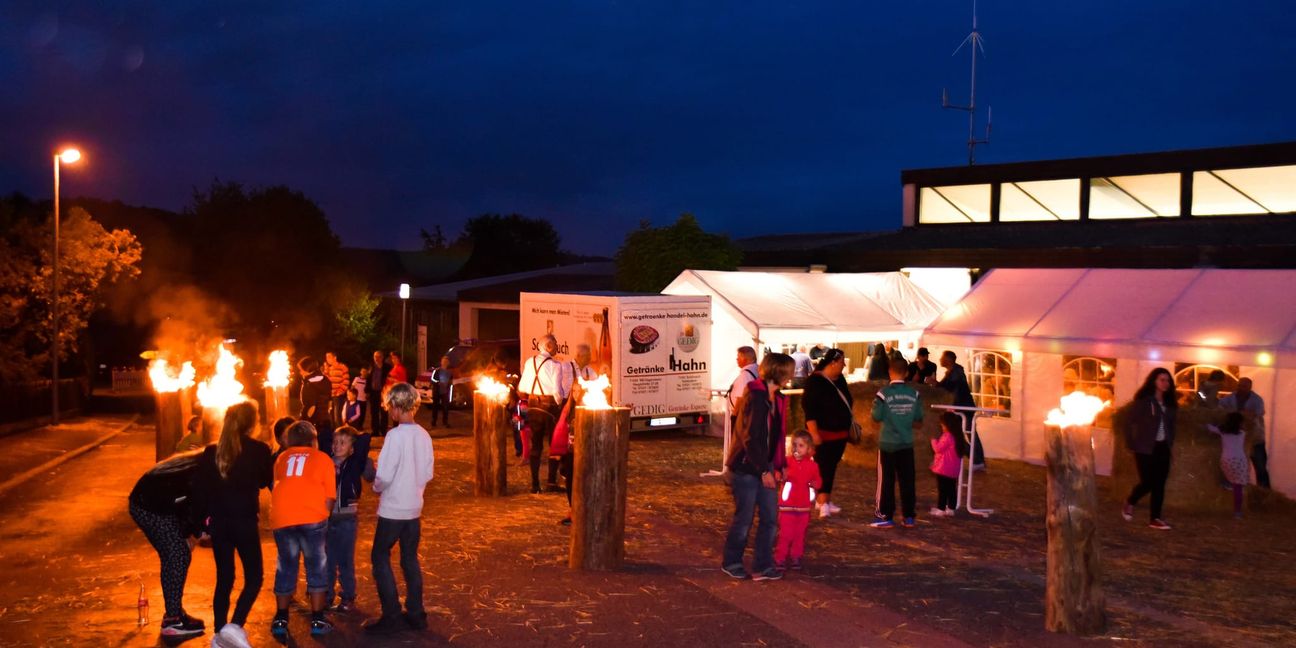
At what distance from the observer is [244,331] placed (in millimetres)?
45375

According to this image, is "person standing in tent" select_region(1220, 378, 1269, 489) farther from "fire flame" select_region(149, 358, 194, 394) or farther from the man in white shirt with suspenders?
"fire flame" select_region(149, 358, 194, 394)

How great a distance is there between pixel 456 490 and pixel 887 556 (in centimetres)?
563

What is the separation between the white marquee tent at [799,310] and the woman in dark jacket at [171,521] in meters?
12.3

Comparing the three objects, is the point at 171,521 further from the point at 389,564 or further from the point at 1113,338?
the point at 1113,338

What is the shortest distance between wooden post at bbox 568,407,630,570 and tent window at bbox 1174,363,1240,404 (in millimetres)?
8261

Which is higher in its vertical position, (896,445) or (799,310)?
(799,310)

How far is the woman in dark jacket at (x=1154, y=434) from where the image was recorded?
11.6 metres

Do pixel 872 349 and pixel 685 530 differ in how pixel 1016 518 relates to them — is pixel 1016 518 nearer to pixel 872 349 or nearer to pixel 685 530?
pixel 685 530

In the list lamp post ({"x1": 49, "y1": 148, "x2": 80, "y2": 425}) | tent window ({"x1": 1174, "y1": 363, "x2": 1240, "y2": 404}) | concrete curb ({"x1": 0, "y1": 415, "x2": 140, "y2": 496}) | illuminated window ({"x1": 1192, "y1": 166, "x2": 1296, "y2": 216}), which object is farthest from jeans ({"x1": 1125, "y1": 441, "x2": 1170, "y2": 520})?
lamp post ({"x1": 49, "y1": 148, "x2": 80, "y2": 425})

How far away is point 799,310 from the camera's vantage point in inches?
777

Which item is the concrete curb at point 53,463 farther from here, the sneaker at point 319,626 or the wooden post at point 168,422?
the sneaker at point 319,626

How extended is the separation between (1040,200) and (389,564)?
21.6 metres

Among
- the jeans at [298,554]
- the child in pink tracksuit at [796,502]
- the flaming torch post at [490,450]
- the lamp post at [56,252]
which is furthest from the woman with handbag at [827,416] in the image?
the lamp post at [56,252]

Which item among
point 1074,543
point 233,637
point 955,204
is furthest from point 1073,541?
point 955,204
